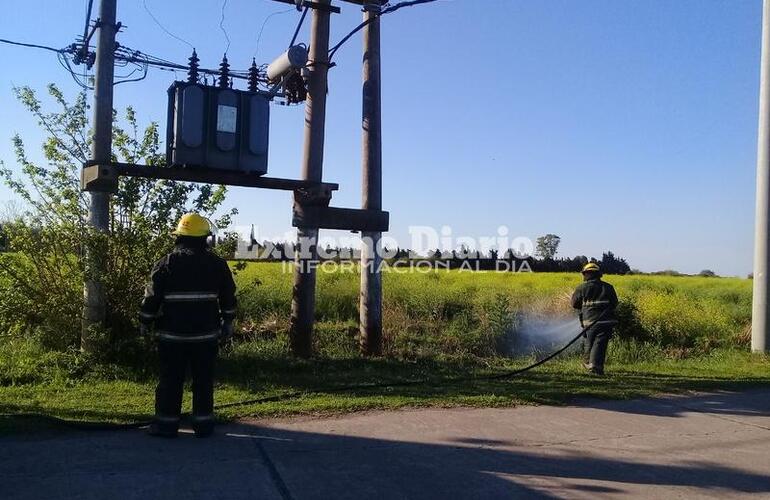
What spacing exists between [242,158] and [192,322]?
3669mm

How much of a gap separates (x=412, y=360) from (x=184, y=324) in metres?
5.34

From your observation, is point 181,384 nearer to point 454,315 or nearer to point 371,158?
point 371,158

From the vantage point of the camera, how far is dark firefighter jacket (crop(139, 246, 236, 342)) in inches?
215

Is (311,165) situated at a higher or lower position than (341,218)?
higher

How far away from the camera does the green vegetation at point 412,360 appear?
22.7ft

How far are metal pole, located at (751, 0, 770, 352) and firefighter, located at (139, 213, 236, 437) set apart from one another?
446 inches

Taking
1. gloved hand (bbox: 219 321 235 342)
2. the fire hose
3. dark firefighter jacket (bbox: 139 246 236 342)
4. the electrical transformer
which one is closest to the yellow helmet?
dark firefighter jacket (bbox: 139 246 236 342)

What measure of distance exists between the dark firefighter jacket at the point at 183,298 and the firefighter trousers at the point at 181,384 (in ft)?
0.30

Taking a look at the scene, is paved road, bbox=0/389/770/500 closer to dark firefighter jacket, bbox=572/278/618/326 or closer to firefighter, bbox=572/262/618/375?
firefighter, bbox=572/262/618/375

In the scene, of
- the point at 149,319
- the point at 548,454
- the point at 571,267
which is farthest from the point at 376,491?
the point at 571,267

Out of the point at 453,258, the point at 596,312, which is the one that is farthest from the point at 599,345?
the point at 453,258

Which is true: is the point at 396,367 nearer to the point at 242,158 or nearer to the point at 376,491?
the point at 242,158

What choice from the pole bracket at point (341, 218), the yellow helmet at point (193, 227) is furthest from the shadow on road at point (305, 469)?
the pole bracket at point (341, 218)

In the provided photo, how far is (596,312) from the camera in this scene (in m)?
9.99
